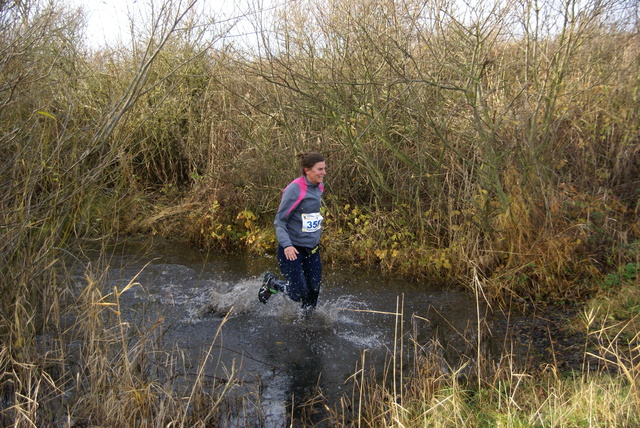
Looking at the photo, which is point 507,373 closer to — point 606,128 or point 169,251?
point 606,128

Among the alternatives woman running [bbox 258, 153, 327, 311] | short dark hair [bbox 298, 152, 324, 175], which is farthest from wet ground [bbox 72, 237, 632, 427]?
short dark hair [bbox 298, 152, 324, 175]

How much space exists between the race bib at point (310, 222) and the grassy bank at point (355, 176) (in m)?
1.66

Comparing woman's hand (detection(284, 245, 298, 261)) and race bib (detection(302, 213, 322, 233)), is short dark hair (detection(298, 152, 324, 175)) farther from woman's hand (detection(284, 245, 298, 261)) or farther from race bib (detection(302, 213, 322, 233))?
woman's hand (detection(284, 245, 298, 261))

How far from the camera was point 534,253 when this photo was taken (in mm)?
7141

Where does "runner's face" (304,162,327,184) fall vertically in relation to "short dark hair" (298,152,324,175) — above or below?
below

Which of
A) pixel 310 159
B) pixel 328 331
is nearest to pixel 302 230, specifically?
pixel 310 159

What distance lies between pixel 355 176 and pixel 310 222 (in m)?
4.16

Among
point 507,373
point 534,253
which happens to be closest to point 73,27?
point 507,373

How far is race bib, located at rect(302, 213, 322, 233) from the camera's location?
19.0 feet

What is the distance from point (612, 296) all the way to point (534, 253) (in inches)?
40.6

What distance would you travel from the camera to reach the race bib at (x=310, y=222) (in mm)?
5801

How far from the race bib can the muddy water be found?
0.99 meters

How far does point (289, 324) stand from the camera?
6309 mm

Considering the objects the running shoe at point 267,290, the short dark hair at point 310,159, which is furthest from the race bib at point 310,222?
the running shoe at point 267,290
